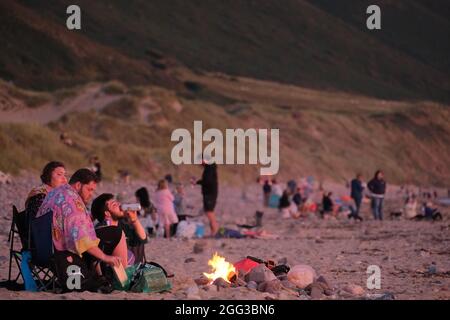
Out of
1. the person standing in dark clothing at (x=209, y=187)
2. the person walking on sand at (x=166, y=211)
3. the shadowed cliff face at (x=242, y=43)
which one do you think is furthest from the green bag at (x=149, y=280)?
the shadowed cliff face at (x=242, y=43)

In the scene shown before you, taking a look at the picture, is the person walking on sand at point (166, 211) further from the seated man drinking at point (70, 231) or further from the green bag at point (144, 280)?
the seated man drinking at point (70, 231)

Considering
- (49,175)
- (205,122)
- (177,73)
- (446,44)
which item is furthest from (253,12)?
(49,175)

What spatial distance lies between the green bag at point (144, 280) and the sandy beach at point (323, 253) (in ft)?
0.32

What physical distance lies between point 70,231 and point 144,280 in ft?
3.21

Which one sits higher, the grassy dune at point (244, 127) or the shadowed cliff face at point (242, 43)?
the shadowed cliff face at point (242, 43)

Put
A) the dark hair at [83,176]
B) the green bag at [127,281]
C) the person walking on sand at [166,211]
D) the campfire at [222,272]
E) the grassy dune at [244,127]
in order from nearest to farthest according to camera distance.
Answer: the dark hair at [83,176] → the green bag at [127,281] → the campfire at [222,272] → the person walking on sand at [166,211] → the grassy dune at [244,127]

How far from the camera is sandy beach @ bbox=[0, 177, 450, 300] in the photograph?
11.3 m

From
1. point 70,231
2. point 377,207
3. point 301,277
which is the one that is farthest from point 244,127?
point 70,231

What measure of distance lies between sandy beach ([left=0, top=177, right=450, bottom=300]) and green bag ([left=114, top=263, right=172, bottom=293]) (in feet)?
0.32

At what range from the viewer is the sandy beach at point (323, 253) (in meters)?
11.3

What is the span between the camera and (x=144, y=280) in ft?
36.2

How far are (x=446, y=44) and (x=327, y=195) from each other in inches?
4438

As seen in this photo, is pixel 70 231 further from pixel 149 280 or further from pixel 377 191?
pixel 377 191
